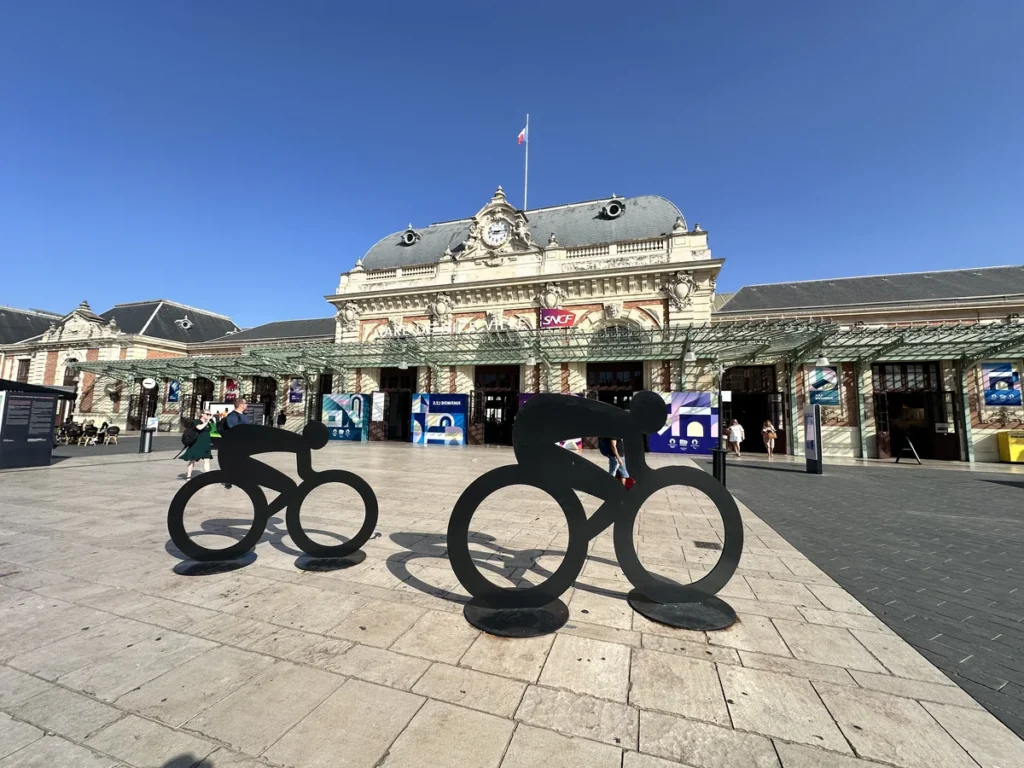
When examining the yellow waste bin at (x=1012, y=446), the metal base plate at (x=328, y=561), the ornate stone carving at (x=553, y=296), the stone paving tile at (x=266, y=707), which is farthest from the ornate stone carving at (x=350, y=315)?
the yellow waste bin at (x=1012, y=446)

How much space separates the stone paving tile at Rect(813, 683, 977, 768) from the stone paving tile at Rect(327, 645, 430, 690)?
7.03 ft

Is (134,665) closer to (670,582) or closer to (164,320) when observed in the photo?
(670,582)

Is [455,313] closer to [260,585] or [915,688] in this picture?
[260,585]

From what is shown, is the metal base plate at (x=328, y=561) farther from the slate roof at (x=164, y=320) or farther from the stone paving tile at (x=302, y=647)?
the slate roof at (x=164, y=320)

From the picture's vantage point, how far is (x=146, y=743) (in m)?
1.77

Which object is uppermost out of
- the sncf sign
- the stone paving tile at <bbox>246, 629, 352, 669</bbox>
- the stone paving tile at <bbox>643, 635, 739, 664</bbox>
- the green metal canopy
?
the sncf sign

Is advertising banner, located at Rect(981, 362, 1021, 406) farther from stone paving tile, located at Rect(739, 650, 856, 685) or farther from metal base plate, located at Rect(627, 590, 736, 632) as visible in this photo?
stone paving tile, located at Rect(739, 650, 856, 685)

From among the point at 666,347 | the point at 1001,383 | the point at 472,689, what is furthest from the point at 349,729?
the point at 1001,383

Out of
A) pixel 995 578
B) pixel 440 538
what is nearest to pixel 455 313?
pixel 440 538

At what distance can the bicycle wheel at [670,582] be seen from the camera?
3.28m

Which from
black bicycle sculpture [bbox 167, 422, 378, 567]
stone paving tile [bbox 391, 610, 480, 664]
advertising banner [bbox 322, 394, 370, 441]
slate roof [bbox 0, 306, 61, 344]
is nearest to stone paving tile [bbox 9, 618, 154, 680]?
black bicycle sculpture [bbox 167, 422, 378, 567]

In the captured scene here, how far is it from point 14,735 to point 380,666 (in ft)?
5.04

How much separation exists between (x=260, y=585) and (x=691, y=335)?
52.5 feet

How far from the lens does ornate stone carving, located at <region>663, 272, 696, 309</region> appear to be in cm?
1866
